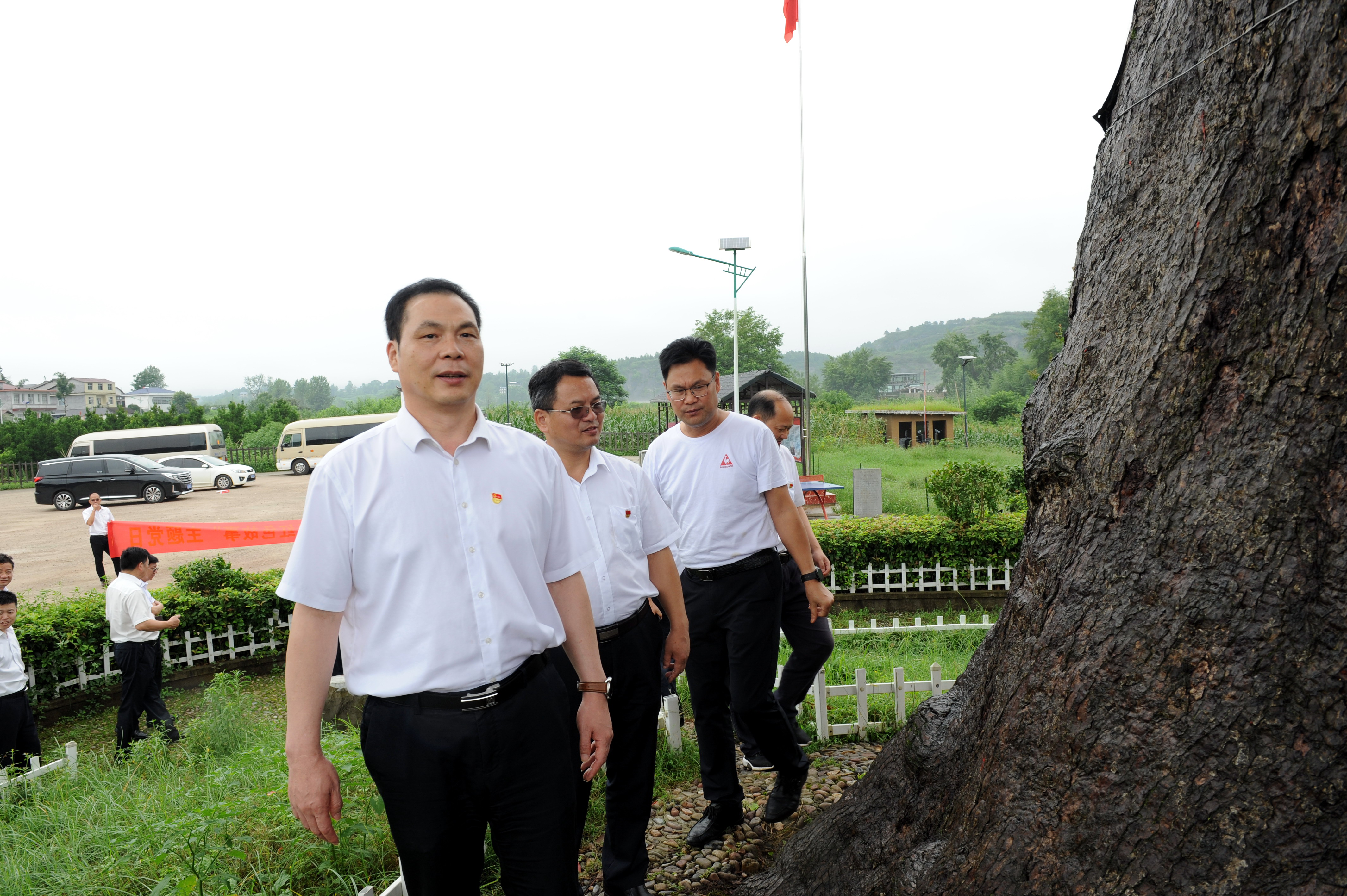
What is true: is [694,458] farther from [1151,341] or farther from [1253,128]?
[1253,128]

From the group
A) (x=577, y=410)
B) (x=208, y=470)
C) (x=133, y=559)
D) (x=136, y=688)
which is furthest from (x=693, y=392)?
(x=208, y=470)

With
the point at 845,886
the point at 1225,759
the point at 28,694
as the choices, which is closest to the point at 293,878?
the point at 845,886

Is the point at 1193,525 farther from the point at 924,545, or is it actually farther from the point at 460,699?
the point at 924,545

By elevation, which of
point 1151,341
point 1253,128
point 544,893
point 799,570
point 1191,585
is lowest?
point 544,893

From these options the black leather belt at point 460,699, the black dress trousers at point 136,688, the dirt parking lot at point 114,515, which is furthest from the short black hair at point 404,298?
the dirt parking lot at point 114,515

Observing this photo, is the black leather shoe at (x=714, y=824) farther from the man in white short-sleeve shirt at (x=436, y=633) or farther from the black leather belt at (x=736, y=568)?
the man in white short-sleeve shirt at (x=436, y=633)

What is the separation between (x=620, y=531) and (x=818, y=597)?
126 cm

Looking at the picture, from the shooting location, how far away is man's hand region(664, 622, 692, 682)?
3197 mm

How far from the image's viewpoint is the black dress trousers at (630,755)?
3.01 metres

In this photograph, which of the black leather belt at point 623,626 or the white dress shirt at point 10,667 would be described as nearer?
the black leather belt at point 623,626

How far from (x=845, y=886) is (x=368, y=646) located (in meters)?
1.49

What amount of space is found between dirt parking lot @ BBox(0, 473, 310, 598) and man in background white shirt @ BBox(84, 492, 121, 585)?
2.82ft

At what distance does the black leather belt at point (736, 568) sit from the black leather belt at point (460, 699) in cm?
170

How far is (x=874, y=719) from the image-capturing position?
4855 millimetres
